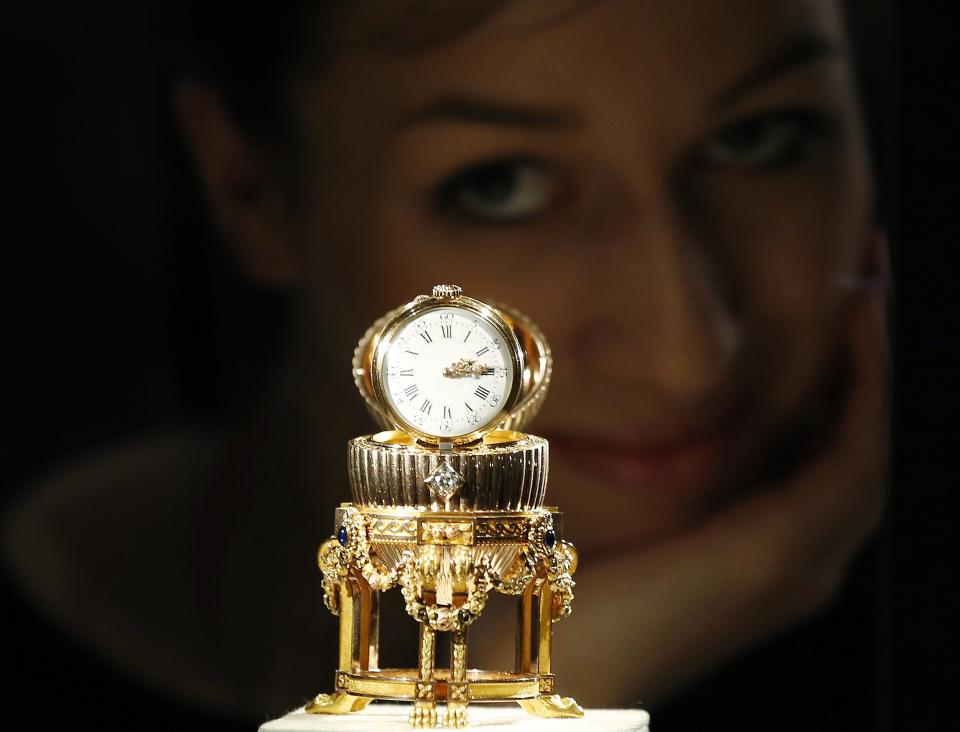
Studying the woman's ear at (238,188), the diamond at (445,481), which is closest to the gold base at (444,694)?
the diamond at (445,481)

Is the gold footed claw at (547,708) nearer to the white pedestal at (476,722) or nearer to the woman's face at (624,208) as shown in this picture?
the white pedestal at (476,722)

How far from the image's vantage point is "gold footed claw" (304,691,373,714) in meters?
3.50

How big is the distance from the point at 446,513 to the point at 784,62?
177cm

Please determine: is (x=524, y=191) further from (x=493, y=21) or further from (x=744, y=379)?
(x=744, y=379)

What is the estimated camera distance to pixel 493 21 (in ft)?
14.2

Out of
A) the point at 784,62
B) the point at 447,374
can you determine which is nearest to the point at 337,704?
the point at 447,374

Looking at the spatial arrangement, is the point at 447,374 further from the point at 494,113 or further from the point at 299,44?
the point at 299,44

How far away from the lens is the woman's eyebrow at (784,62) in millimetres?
4352

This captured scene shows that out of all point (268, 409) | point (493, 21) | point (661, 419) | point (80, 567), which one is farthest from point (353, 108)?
point (80, 567)

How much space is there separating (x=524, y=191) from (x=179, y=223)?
101cm

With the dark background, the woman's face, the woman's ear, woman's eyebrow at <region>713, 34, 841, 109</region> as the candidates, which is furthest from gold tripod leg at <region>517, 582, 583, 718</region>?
woman's eyebrow at <region>713, 34, 841, 109</region>

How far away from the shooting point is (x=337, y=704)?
3.51 metres

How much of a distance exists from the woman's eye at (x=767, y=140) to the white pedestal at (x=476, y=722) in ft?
5.30

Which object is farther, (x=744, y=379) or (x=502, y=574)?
(x=744, y=379)
